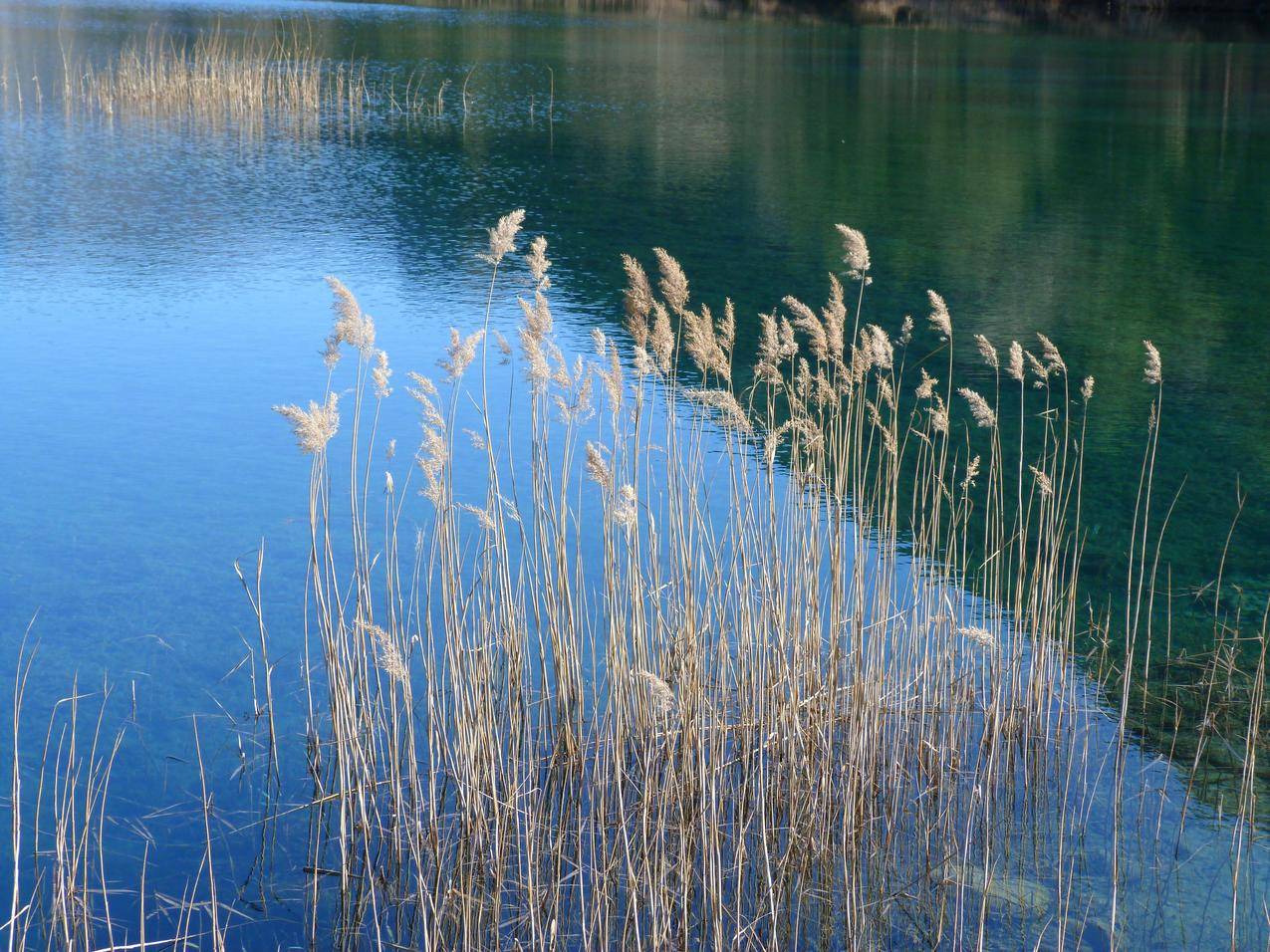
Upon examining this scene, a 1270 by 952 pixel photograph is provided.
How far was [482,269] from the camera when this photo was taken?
9.08 meters

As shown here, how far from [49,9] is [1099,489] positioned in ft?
76.9

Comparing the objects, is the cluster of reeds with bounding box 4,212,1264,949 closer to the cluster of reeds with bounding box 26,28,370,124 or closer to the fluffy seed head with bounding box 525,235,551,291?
the fluffy seed head with bounding box 525,235,551,291

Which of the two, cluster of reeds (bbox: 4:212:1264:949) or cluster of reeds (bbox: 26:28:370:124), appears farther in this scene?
cluster of reeds (bbox: 26:28:370:124)

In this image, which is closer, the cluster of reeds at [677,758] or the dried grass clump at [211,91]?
the cluster of reeds at [677,758]

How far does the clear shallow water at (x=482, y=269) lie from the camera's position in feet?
15.4

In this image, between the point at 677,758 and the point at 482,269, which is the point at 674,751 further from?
the point at 482,269

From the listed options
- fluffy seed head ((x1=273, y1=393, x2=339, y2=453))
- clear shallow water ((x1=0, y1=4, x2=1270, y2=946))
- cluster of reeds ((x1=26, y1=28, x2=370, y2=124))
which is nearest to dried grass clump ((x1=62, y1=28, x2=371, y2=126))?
cluster of reeds ((x1=26, y1=28, x2=370, y2=124))

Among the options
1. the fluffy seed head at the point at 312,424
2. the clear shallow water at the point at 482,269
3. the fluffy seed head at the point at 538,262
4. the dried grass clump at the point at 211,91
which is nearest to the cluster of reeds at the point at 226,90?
the dried grass clump at the point at 211,91

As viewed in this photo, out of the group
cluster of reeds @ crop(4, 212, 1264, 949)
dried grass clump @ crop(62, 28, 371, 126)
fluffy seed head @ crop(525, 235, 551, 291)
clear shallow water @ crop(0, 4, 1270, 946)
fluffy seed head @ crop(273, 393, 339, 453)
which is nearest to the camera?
fluffy seed head @ crop(273, 393, 339, 453)

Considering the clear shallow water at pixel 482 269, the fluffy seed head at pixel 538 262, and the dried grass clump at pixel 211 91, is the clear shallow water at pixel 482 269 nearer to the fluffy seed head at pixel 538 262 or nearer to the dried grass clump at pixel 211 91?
the dried grass clump at pixel 211 91

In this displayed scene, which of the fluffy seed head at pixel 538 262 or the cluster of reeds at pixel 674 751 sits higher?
the fluffy seed head at pixel 538 262

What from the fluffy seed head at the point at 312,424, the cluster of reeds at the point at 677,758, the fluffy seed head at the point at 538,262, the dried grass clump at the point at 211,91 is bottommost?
the cluster of reeds at the point at 677,758

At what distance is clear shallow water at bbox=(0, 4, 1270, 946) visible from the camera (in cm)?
470

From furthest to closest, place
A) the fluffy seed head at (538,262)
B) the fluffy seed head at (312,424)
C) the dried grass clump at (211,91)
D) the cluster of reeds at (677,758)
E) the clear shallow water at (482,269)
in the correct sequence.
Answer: the dried grass clump at (211,91) < the clear shallow water at (482,269) < the fluffy seed head at (538,262) < the cluster of reeds at (677,758) < the fluffy seed head at (312,424)
